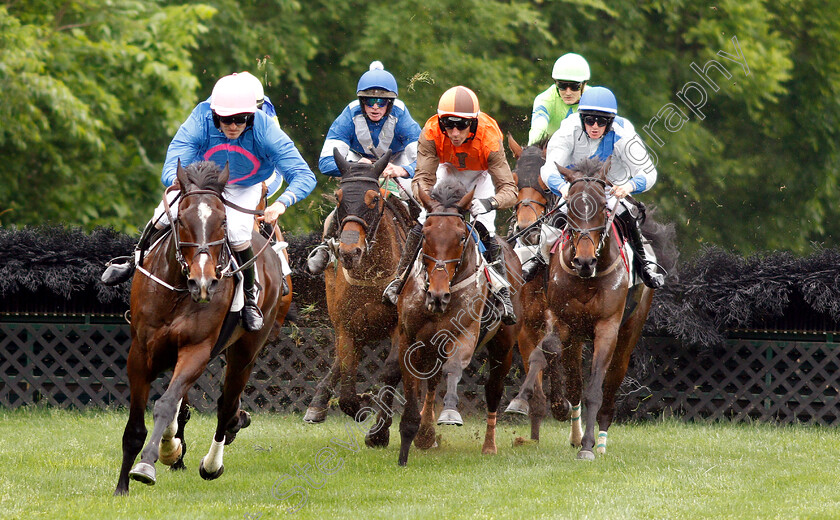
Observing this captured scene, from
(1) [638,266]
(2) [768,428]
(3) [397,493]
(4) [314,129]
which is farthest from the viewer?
(4) [314,129]

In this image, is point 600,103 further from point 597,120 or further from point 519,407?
point 519,407

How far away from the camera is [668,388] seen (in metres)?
11.8

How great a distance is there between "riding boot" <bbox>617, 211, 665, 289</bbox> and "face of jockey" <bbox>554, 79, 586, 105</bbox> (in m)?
1.98

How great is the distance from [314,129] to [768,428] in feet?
32.4

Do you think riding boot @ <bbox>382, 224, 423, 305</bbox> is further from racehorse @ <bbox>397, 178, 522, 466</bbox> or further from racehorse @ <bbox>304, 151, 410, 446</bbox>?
racehorse @ <bbox>304, 151, 410, 446</bbox>

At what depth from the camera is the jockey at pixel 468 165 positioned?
29.0 ft

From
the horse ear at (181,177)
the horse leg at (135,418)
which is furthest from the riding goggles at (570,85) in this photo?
the horse leg at (135,418)

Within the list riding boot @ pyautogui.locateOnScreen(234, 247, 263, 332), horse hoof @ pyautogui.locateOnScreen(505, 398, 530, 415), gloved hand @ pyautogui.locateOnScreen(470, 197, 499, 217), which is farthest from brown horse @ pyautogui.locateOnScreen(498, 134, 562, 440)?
riding boot @ pyautogui.locateOnScreen(234, 247, 263, 332)

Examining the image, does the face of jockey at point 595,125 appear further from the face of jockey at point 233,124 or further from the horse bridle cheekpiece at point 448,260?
the face of jockey at point 233,124

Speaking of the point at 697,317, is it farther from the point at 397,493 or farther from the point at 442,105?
the point at 397,493

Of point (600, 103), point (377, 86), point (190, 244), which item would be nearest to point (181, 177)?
point (190, 244)

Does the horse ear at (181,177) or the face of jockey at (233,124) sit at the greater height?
the face of jockey at (233,124)

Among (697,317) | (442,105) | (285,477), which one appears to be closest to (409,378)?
(285,477)

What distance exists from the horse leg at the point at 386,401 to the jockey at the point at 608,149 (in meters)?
1.90
